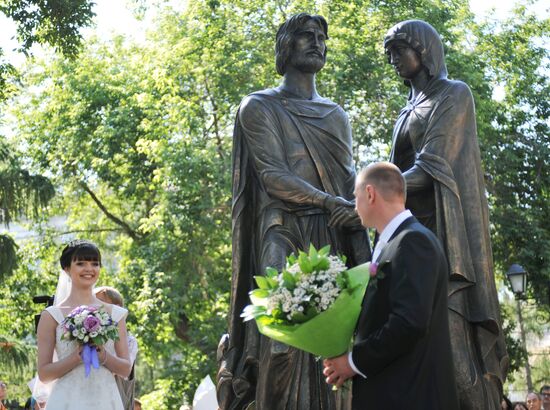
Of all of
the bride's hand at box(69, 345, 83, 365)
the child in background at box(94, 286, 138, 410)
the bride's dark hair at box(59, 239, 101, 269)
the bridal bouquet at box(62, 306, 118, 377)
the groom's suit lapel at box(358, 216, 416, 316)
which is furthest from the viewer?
the child in background at box(94, 286, 138, 410)

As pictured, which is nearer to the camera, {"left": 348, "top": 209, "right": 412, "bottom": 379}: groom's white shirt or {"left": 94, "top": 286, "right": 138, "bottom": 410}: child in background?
{"left": 348, "top": 209, "right": 412, "bottom": 379}: groom's white shirt

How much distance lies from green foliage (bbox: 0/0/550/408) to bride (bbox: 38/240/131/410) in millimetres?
19551

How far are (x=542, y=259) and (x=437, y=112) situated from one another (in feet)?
70.6

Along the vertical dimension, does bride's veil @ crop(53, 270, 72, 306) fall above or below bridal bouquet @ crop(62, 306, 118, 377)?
above

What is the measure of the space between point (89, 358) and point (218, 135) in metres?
24.4

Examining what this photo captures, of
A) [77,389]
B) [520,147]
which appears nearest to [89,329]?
[77,389]

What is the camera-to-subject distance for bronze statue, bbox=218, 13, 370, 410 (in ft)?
30.4

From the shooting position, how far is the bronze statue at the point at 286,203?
9266 mm

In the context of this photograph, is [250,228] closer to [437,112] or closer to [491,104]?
[437,112]

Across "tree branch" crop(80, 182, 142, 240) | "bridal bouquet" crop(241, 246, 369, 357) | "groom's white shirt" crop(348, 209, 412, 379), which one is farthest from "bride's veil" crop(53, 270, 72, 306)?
"tree branch" crop(80, 182, 142, 240)

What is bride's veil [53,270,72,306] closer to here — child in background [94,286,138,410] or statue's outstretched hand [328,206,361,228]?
child in background [94,286,138,410]

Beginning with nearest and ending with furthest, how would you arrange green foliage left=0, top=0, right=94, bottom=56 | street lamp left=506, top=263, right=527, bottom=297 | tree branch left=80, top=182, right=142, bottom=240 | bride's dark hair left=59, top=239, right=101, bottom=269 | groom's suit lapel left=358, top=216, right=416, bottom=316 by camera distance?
groom's suit lapel left=358, top=216, right=416, bottom=316
bride's dark hair left=59, top=239, right=101, bottom=269
green foliage left=0, top=0, right=94, bottom=56
street lamp left=506, top=263, right=527, bottom=297
tree branch left=80, top=182, right=142, bottom=240

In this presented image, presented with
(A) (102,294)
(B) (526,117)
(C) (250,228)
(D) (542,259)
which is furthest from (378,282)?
(B) (526,117)

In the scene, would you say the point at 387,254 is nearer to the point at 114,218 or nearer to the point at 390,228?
the point at 390,228
